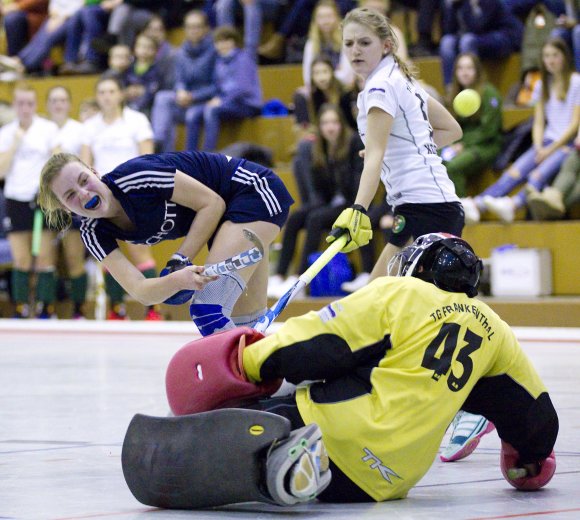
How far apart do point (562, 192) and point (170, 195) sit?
18.1 feet

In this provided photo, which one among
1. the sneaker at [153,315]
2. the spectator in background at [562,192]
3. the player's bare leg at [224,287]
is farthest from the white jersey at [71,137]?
the player's bare leg at [224,287]

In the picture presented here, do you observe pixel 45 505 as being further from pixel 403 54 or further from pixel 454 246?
pixel 403 54

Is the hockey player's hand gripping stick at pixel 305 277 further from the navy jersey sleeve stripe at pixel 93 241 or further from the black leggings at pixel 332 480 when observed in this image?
the black leggings at pixel 332 480

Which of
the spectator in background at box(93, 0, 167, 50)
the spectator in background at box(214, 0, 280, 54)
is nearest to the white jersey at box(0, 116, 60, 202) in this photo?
the spectator in background at box(214, 0, 280, 54)

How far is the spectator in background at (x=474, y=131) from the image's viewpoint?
950cm

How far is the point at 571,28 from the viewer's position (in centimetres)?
1012

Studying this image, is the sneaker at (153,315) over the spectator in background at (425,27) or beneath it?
beneath

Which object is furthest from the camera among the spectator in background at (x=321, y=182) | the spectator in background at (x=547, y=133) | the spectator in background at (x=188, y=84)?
the spectator in background at (x=188, y=84)

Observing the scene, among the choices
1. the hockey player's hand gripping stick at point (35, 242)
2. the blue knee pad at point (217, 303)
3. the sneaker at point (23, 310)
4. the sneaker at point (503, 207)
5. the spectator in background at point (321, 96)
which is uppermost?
the blue knee pad at point (217, 303)

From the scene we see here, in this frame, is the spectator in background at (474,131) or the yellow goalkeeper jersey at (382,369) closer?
the yellow goalkeeper jersey at (382,369)

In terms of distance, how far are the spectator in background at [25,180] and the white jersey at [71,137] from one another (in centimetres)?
6

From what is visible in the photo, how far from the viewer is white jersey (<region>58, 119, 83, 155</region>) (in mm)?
10617

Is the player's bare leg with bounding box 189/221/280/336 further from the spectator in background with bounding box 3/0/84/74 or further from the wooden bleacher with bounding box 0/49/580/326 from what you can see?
the spectator in background with bounding box 3/0/84/74

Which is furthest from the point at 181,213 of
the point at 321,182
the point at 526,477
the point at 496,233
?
the point at 321,182
